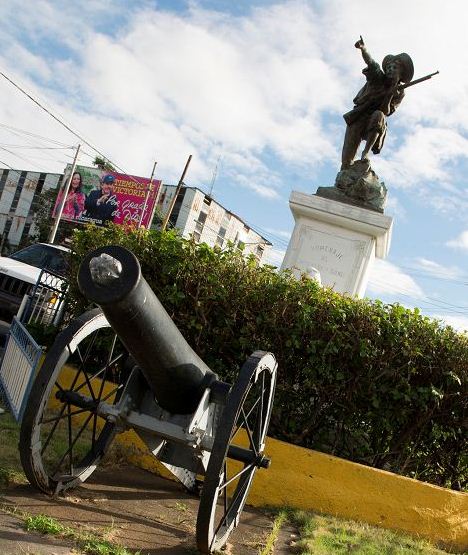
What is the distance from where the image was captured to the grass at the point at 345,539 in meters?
3.98

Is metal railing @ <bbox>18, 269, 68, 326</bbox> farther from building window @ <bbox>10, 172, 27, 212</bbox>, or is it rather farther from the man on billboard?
building window @ <bbox>10, 172, 27, 212</bbox>

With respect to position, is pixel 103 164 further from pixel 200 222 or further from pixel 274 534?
pixel 274 534

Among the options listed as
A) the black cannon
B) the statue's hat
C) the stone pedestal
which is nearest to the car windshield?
the stone pedestal

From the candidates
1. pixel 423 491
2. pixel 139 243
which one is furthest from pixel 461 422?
pixel 139 243

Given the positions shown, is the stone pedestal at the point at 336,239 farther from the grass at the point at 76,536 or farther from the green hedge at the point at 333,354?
the grass at the point at 76,536

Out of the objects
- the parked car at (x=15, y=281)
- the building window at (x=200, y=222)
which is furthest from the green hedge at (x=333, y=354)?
the building window at (x=200, y=222)

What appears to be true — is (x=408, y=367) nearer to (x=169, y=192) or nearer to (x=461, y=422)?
(x=461, y=422)

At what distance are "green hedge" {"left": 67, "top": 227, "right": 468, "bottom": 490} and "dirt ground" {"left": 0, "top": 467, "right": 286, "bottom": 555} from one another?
3.58ft

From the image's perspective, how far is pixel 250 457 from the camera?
365 cm

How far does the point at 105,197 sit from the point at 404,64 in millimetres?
43316

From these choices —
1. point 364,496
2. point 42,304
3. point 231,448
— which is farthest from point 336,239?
point 231,448

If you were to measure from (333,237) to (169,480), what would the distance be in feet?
12.8

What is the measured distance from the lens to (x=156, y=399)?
142 inches

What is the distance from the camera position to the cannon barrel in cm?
282
